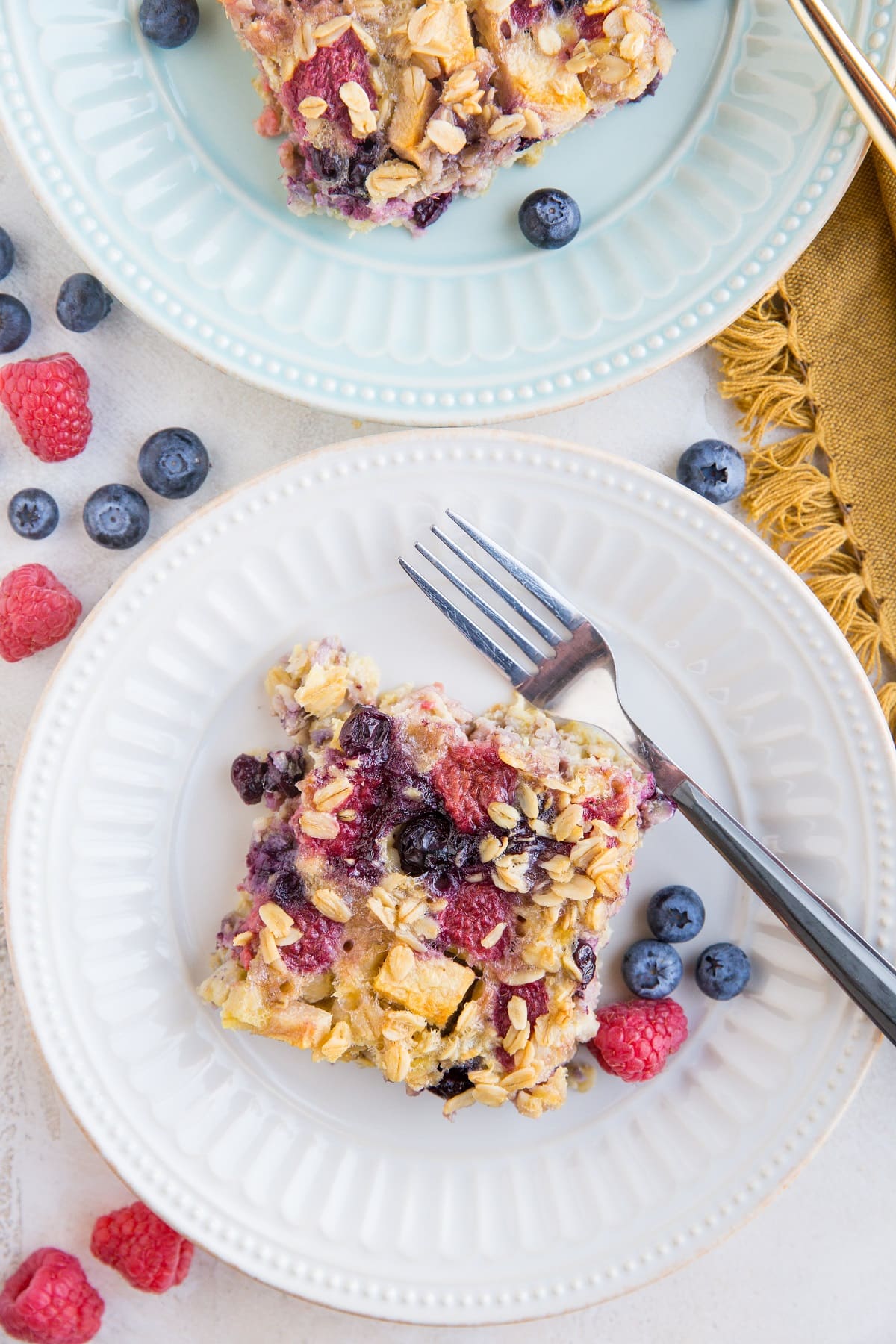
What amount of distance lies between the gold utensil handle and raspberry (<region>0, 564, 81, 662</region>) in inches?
78.9

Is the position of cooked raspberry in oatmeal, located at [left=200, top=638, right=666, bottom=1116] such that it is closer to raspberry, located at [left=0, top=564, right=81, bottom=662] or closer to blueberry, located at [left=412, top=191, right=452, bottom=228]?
raspberry, located at [left=0, top=564, right=81, bottom=662]

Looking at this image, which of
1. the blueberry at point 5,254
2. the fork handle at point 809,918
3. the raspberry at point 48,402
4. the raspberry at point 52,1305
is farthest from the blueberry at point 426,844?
the blueberry at point 5,254

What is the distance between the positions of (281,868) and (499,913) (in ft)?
1.54

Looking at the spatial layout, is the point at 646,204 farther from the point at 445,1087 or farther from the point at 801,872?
the point at 445,1087

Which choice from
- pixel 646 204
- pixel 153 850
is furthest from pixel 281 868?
A: pixel 646 204

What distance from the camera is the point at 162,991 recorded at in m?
2.34

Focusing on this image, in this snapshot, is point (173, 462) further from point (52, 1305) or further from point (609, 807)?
point (52, 1305)

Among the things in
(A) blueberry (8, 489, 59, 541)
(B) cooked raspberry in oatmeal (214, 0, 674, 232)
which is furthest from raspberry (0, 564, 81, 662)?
(B) cooked raspberry in oatmeal (214, 0, 674, 232)

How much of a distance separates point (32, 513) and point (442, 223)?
3.83 ft

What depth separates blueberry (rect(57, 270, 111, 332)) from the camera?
2.34 m

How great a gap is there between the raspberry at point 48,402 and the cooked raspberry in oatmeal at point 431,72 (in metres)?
0.72

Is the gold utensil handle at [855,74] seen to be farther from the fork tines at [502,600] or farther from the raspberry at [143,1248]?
A: the raspberry at [143,1248]

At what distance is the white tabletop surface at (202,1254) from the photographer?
2443 millimetres

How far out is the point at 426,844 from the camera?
6.70ft
